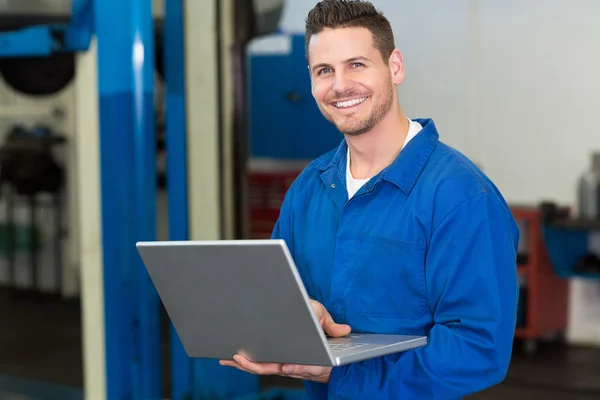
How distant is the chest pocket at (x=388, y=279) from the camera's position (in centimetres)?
148

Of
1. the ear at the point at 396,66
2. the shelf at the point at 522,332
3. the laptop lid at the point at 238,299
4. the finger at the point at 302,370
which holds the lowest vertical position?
the shelf at the point at 522,332

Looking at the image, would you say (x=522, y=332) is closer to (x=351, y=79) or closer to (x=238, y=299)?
(x=351, y=79)

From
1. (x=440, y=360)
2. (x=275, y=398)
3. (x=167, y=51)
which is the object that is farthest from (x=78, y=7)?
(x=440, y=360)

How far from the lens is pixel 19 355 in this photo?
14.6 ft

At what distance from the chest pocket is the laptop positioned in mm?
56

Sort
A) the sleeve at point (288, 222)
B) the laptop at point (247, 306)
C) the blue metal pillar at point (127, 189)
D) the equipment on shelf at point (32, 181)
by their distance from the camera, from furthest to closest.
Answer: the equipment on shelf at point (32, 181) < the blue metal pillar at point (127, 189) < the sleeve at point (288, 222) < the laptop at point (247, 306)

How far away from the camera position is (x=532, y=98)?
4527 mm

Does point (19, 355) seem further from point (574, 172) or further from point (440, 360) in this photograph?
point (440, 360)

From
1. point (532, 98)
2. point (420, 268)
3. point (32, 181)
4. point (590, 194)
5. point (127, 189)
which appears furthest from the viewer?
point (32, 181)

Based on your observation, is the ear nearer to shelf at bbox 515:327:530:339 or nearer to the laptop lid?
the laptop lid

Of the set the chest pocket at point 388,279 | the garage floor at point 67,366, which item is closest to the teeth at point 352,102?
the chest pocket at point 388,279

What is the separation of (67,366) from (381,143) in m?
3.12

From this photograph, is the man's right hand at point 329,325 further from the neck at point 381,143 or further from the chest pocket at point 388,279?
the neck at point 381,143

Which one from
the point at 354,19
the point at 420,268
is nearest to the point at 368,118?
the point at 354,19
